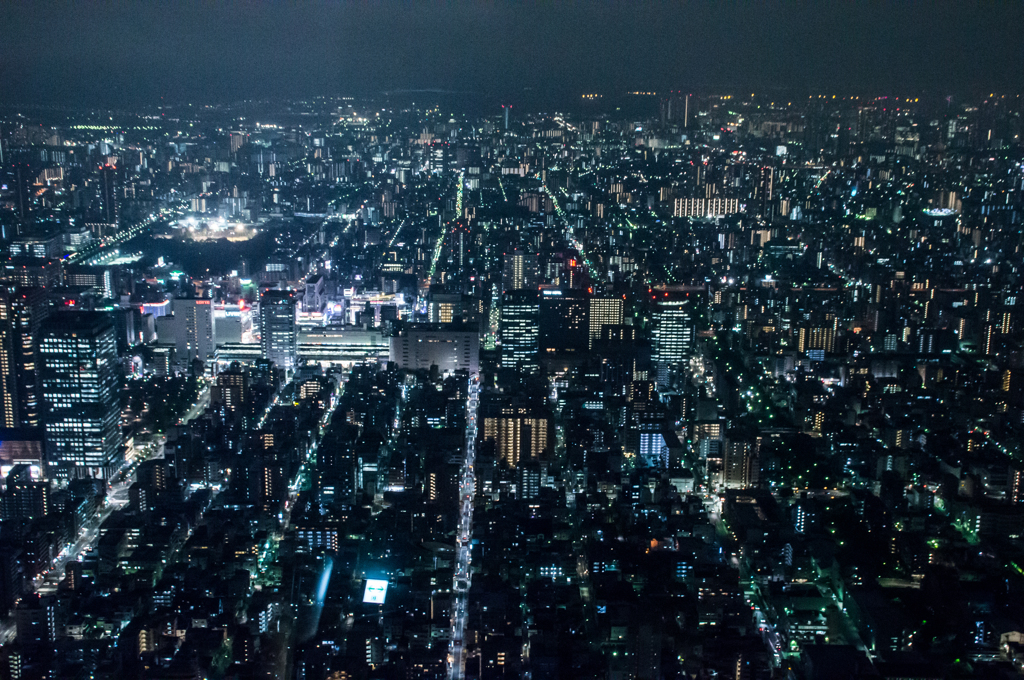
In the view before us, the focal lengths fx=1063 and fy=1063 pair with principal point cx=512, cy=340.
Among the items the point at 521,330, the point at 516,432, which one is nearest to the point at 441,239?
the point at 521,330

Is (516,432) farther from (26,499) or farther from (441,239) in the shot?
(441,239)

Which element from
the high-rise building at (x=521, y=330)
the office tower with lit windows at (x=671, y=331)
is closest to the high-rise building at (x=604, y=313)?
the office tower with lit windows at (x=671, y=331)

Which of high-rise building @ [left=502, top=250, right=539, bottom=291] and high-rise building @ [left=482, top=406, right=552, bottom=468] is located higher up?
high-rise building @ [left=502, top=250, right=539, bottom=291]

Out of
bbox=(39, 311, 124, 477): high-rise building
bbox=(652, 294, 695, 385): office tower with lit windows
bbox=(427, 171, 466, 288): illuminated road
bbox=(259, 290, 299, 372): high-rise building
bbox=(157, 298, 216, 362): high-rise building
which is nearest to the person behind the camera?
bbox=(39, 311, 124, 477): high-rise building

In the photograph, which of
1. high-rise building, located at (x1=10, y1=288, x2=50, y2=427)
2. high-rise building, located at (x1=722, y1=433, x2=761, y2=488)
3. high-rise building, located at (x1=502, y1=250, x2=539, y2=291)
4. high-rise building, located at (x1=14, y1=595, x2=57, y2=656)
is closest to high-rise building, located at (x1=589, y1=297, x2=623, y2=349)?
high-rise building, located at (x1=502, y1=250, x2=539, y2=291)

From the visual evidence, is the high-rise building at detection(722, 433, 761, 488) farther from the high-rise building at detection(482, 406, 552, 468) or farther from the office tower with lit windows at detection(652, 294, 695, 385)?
the office tower with lit windows at detection(652, 294, 695, 385)
